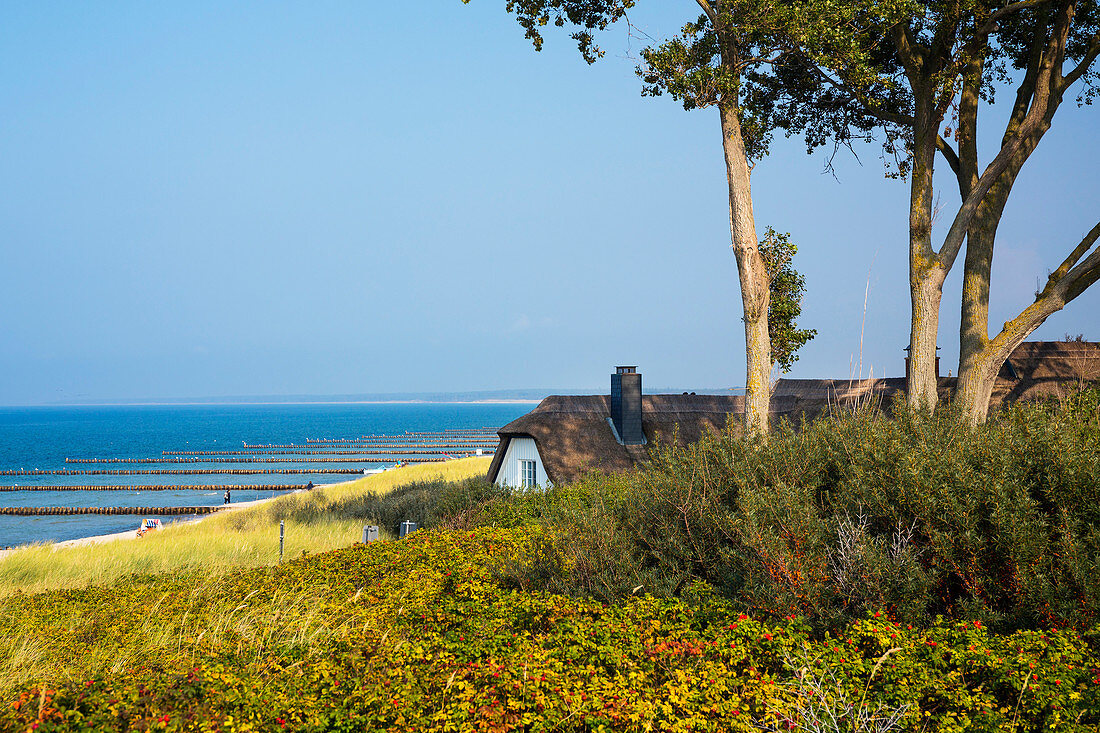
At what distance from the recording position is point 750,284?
11070 millimetres

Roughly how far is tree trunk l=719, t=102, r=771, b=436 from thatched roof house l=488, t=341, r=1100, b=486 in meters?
5.37

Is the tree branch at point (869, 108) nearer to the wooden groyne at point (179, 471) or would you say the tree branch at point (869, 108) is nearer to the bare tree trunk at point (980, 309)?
the bare tree trunk at point (980, 309)

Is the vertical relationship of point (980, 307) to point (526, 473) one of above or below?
above

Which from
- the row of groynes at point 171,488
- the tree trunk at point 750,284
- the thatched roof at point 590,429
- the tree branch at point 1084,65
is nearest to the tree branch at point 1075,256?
the tree branch at point 1084,65

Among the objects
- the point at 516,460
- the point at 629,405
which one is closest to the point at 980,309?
the point at 629,405

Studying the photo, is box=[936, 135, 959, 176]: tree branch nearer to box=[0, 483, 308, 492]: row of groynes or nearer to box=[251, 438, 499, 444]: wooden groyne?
box=[0, 483, 308, 492]: row of groynes

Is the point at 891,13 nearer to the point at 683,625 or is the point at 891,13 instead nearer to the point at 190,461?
the point at 683,625

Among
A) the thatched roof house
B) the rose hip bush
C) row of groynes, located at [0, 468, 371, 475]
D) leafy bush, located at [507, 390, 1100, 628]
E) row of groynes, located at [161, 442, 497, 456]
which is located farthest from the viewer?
row of groynes, located at [161, 442, 497, 456]

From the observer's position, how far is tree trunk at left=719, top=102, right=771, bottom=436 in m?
11.1

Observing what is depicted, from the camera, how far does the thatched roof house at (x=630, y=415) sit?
17.4m

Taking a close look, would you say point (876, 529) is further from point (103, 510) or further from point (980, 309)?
point (103, 510)

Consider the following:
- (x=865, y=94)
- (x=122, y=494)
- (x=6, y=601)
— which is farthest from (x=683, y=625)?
(x=122, y=494)

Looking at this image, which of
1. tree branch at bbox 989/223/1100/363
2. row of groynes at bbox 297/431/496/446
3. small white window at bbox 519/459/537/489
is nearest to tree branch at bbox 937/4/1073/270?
tree branch at bbox 989/223/1100/363

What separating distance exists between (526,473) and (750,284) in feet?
32.7
